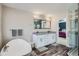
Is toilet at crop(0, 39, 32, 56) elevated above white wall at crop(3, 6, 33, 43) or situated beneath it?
situated beneath

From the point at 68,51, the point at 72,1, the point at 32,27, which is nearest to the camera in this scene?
the point at 72,1

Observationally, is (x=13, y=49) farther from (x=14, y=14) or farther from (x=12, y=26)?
(x=14, y=14)

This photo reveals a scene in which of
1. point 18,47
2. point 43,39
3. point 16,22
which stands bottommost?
point 18,47

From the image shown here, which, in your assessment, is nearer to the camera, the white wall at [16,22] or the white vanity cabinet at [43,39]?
the white wall at [16,22]

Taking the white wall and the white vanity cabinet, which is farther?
the white vanity cabinet

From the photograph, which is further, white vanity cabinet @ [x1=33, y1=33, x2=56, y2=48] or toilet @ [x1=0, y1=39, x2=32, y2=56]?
white vanity cabinet @ [x1=33, y1=33, x2=56, y2=48]

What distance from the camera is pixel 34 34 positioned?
165 cm

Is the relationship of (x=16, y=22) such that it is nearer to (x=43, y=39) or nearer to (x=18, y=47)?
(x=18, y=47)

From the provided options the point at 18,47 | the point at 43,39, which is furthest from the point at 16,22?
the point at 43,39

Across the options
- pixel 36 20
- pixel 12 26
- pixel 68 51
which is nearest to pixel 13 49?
pixel 12 26

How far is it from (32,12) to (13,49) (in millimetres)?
657

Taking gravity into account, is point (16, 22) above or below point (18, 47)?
above

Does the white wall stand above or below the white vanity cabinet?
above

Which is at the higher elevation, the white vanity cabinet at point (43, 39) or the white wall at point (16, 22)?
the white wall at point (16, 22)
